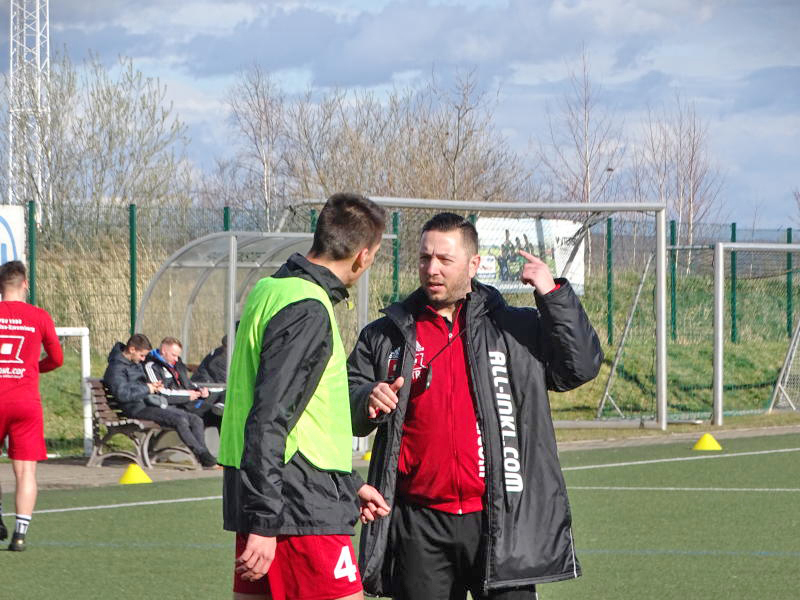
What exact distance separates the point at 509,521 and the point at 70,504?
7.44 m

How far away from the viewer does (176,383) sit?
45.6 ft

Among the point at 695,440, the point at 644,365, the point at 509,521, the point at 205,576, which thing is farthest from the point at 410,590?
the point at 644,365

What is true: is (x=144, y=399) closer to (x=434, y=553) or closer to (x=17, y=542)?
(x=17, y=542)

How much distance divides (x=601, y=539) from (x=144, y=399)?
5932 mm

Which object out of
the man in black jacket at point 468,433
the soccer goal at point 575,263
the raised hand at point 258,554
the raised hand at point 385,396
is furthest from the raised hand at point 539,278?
the soccer goal at point 575,263

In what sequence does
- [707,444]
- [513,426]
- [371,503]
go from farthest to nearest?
[707,444] < [513,426] < [371,503]

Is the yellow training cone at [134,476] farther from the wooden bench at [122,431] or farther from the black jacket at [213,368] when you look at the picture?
the black jacket at [213,368]

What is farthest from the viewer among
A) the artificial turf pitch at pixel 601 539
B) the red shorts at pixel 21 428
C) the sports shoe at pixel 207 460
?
the sports shoe at pixel 207 460

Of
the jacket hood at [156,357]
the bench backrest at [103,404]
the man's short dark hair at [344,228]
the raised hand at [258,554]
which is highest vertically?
the man's short dark hair at [344,228]

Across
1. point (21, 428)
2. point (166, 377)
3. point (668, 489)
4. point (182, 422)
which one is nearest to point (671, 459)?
point (668, 489)

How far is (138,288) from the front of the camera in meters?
18.6

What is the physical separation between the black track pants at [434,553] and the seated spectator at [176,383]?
9.24 meters

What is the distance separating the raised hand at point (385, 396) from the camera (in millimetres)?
4277

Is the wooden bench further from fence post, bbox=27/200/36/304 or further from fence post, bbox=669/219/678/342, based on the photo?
fence post, bbox=669/219/678/342
